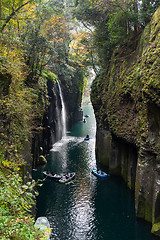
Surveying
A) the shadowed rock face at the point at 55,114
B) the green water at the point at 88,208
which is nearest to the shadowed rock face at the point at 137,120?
the green water at the point at 88,208

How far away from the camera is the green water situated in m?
12.8

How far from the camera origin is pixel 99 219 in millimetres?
14328

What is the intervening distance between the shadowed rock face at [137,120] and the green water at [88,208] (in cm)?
123

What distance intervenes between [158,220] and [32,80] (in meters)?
18.8

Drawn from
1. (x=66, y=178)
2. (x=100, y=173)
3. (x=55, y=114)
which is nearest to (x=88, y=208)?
(x=66, y=178)

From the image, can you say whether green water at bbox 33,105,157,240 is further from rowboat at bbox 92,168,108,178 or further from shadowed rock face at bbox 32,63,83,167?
shadowed rock face at bbox 32,63,83,167

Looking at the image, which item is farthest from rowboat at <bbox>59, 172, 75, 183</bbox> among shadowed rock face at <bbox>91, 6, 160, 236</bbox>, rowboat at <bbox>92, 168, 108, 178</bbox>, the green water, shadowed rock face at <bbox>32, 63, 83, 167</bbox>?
shadowed rock face at <bbox>32, 63, 83, 167</bbox>

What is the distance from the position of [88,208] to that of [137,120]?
833 centimetres

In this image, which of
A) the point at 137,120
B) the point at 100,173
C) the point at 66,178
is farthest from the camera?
the point at 100,173

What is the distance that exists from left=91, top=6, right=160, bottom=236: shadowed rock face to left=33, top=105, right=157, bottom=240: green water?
1.23 meters

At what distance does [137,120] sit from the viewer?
51.0ft

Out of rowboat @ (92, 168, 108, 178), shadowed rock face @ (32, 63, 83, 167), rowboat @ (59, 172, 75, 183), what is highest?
shadowed rock face @ (32, 63, 83, 167)

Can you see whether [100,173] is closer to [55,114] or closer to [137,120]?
[137,120]

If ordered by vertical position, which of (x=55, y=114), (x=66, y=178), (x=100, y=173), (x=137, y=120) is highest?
(x=137, y=120)
